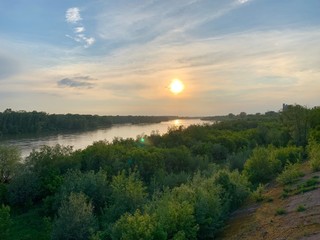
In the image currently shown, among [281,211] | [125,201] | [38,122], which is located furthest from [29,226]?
[38,122]

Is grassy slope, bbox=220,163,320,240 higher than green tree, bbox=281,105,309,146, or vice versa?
green tree, bbox=281,105,309,146

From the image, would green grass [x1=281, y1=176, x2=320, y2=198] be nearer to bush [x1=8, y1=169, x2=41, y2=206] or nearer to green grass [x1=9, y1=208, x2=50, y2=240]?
green grass [x1=9, y1=208, x2=50, y2=240]

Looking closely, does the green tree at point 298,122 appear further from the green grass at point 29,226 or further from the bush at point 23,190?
the green grass at point 29,226

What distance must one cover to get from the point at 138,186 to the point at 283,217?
8594 mm

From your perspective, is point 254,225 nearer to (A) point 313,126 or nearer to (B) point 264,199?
(B) point 264,199

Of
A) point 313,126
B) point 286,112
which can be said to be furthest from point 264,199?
point 286,112

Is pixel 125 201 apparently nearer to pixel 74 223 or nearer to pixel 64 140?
pixel 74 223

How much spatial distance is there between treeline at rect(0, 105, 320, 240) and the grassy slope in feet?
4.15

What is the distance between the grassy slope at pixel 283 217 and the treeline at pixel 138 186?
1.27 metres

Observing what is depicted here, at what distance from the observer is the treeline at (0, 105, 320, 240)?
62.7ft

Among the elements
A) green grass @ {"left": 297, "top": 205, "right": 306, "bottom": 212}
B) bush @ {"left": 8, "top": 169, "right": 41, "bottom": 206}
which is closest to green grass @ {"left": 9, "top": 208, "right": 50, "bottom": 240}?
bush @ {"left": 8, "top": 169, "right": 41, "bottom": 206}

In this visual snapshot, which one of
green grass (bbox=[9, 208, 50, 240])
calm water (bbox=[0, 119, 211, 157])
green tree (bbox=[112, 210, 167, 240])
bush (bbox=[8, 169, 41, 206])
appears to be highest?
calm water (bbox=[0, 119, 211, 157])

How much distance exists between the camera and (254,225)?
20625mm

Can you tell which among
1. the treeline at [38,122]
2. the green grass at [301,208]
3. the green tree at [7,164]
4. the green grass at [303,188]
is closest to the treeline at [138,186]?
the green tree at [7,164]
